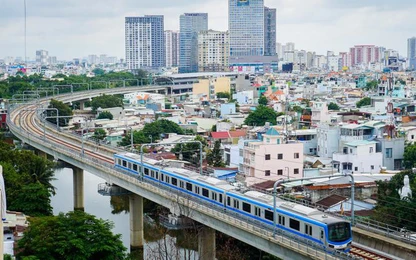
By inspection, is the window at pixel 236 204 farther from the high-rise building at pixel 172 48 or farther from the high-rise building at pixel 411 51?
the high-rise building at pixel 411 51

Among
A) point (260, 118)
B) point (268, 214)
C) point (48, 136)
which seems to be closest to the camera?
point (268, 214)

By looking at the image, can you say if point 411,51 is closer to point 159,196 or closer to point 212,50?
point 212,50

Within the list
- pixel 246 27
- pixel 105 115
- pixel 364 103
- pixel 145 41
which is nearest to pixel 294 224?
pixel 105 115

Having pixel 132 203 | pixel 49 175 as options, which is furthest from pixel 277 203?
pixel 49 175

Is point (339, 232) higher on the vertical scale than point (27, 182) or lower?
higher

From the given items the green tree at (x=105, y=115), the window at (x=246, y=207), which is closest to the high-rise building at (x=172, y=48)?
the green tree at (x=105, y=115)

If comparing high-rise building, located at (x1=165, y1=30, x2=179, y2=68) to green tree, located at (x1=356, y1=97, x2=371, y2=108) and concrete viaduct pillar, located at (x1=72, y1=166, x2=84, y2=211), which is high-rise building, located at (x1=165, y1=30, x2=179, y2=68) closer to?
green tree, located at (x1=356, y1=97, x2=371, y2=108)

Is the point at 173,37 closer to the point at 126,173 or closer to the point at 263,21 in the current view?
the point at 263,21
